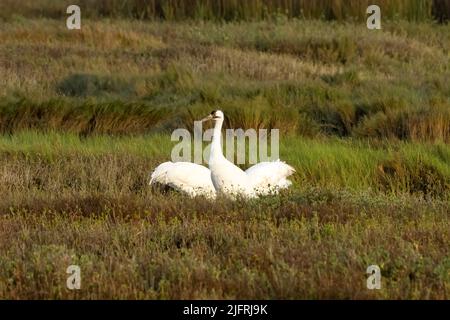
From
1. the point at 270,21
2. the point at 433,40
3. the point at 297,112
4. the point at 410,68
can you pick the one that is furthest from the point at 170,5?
the point at 297,112

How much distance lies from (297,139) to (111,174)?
119 inches

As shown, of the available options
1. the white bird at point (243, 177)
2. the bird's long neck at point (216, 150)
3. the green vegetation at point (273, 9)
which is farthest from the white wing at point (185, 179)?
the green vegetation at point (273, 9)

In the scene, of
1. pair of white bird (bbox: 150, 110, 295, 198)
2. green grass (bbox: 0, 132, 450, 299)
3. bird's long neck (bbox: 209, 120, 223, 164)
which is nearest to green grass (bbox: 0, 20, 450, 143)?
green grass (bbox: 0, 132, 450, 299)

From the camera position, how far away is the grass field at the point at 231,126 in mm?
6309

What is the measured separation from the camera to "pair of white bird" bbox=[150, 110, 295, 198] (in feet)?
31.5

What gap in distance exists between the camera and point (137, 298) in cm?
589

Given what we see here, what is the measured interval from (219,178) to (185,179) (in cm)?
38

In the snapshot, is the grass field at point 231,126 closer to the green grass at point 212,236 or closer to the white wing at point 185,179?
the green grass at point 212,236

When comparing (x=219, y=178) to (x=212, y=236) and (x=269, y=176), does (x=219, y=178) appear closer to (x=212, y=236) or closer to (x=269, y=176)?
(x=269, y=176)

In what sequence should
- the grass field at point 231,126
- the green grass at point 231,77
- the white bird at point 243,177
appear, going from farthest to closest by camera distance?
the green grass at point 231,77
the white bird at point 243,177
the grass field at point 231,126

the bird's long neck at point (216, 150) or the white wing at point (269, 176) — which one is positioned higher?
the bird's long neck at point (216, 150)
